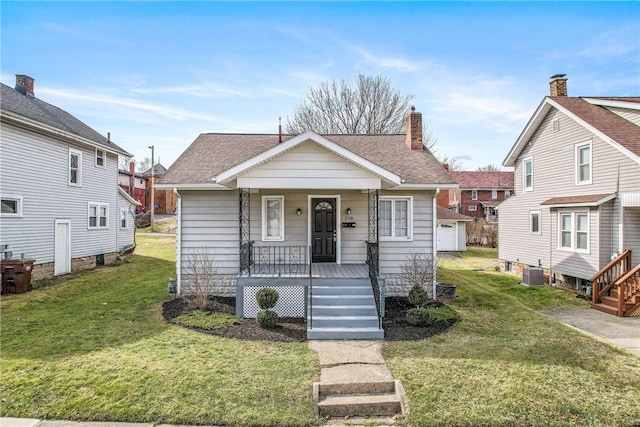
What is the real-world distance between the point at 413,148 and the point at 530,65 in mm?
7191

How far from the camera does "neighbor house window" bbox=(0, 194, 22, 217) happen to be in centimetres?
1282

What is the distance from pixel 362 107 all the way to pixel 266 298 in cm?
2461

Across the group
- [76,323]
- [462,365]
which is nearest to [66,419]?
[76,323]

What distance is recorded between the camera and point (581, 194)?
1324 cm

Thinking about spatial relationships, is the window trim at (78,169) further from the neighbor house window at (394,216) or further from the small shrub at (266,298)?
the neighbor house window at (394,216)

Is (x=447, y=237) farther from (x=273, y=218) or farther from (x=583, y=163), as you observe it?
(x=273, y=218)

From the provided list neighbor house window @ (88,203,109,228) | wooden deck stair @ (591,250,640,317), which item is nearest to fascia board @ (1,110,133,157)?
neighbor house window @ (88,203,109,228)

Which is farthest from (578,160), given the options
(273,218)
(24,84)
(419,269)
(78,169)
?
(24,84)

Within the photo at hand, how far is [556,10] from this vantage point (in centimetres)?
995

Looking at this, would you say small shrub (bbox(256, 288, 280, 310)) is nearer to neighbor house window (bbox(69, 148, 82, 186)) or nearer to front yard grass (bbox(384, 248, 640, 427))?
front yard grass (bbox(384, 248, 640, 427))

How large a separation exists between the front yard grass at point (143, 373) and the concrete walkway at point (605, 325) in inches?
264

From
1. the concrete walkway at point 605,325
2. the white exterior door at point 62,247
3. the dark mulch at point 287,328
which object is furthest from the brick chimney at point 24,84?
the concrete walkway at point 605,325

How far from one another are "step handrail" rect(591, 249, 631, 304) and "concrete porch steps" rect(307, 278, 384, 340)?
7.73 m

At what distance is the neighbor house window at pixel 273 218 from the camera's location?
11273 millimetres
